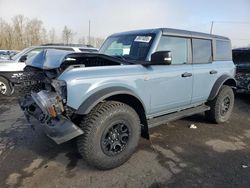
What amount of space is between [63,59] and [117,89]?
822mm

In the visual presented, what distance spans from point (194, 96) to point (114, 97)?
6.50 ft

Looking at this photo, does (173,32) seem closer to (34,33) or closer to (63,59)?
(63,59)

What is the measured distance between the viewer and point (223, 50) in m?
5.68

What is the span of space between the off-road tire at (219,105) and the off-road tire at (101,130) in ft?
8.43

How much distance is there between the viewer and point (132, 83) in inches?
143

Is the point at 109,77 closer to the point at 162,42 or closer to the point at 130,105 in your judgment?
the point at 130,105

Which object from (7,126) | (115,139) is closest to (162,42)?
(115,139)

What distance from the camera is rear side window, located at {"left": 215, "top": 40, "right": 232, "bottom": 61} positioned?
18.0ft

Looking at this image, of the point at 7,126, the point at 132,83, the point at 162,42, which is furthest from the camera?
the point at 7,126

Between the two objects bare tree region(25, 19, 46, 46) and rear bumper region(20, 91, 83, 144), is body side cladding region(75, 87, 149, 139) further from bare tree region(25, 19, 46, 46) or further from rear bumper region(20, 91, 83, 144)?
bare tree region(25, 19, 46, 46)

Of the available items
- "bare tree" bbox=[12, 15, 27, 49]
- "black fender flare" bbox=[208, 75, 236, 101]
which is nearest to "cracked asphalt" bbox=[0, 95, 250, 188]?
"black fender flare" bbox=[208, 75, 236, 101]

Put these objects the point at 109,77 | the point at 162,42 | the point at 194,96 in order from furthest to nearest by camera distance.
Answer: the point at 194,96 → the point at 162,42 → the point at 109,77

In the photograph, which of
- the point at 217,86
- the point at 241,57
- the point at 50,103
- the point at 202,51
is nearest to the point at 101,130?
the point at 50,103

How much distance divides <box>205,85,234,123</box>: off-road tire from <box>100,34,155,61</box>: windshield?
2.30 metres
